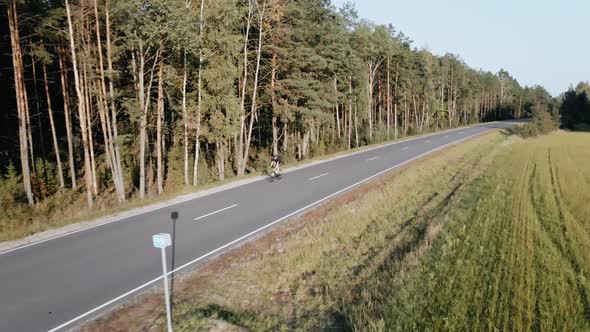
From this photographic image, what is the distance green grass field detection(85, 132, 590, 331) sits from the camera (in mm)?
5812

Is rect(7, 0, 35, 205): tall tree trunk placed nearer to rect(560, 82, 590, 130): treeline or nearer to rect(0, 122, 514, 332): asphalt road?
rect(0, 122, 514, 332): asphalt road

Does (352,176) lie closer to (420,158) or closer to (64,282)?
(420,158)

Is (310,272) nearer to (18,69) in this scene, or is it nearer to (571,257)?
(571,257)

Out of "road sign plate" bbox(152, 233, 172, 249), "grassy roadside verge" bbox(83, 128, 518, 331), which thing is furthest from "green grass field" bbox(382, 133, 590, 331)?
"road sign plate" bbox(152, 233, 172, 249)

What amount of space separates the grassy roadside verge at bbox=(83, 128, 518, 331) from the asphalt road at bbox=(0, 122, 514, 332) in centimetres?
66

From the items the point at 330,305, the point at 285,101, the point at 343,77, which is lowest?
the point at 330,305

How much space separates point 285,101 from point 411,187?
13261 millimetres

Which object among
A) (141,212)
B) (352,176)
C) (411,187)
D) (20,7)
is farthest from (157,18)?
(411,187)

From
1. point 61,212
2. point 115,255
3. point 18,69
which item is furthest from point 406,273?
point 18,69

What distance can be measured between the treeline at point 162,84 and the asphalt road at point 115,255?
25.9ft

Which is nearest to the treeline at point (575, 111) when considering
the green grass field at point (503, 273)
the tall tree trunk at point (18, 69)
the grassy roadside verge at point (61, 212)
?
the green grass field at point (503, 273)

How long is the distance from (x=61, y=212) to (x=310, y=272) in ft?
47.2

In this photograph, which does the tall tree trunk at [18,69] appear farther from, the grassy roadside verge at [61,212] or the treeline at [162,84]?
the grassy roadside verge at [61,212]

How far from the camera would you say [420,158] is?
26.6 m
